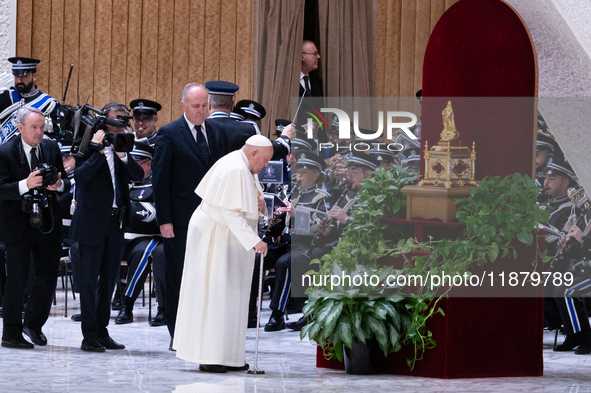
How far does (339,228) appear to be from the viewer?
6988mm

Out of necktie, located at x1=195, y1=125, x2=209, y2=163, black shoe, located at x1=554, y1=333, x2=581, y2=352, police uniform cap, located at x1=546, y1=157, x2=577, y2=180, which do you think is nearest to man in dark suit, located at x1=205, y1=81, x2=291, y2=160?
necktie, located at x1=195, y1=125, x2=209, y2=163

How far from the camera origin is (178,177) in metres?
5.77

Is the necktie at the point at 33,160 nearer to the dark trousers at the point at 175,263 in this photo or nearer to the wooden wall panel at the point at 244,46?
the dark trousers at the point at 175,263

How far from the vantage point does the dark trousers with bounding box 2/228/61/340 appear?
588 cm

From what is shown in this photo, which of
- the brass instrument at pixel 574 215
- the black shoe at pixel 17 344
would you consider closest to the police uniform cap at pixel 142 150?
the black shoe at pixel 17 344

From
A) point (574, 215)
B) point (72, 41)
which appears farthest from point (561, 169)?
point (72, 41)

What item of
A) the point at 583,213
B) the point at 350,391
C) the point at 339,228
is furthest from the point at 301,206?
the point at 350,391

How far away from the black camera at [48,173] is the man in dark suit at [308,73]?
13.7 feet

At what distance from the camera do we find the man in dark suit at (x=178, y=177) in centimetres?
572

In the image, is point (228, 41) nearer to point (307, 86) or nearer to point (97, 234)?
point (307, 86)

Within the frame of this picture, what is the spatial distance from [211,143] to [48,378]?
1808 millimetres

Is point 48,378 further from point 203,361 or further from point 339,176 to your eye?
point 339,176

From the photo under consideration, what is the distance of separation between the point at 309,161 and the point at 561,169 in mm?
1855

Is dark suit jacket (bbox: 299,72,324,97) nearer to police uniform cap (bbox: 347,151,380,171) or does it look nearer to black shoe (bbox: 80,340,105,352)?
police uniform cap (bbox: 347,151,380,171)
